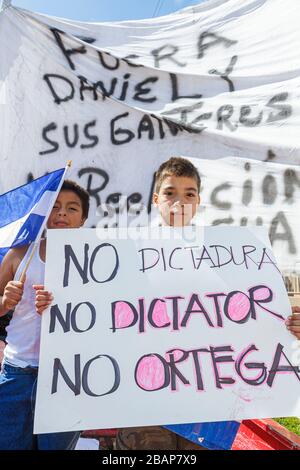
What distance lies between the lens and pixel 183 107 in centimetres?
Answer: 231

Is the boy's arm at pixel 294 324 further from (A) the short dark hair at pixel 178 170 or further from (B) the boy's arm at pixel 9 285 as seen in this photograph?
(B) the boy's arm at pixel 9 285

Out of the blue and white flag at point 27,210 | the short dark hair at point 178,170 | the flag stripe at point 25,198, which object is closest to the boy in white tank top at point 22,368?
the blue and white flag at point 27,210

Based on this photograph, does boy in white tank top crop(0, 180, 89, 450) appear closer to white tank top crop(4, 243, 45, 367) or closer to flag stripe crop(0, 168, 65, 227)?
white tank top crop(4, 243, 45, 367)

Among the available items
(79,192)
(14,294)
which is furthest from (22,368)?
(79,192)

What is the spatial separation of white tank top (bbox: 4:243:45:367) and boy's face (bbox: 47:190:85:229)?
0.74 feet

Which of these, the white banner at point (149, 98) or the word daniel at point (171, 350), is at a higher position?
the white banner at point (149, 98)

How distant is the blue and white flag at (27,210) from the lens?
1479mm

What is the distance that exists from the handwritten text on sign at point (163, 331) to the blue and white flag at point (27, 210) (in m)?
0.20

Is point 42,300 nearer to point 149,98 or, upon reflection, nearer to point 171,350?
point 171,350

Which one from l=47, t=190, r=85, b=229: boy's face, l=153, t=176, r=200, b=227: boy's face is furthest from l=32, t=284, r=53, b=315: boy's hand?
l=153, t=176, r=200, b=227: boy's face

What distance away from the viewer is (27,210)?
1.58m

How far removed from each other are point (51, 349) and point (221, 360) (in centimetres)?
56

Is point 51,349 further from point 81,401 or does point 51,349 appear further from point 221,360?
point 221,360
